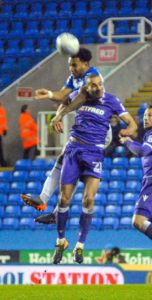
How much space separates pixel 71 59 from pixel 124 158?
30.1 feet

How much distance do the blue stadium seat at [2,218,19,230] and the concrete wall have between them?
8.32 ft

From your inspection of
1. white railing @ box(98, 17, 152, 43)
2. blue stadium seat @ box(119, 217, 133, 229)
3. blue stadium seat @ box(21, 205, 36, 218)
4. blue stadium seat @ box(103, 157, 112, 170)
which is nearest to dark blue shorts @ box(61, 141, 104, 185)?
blue stadium seat @ box(119, 217, 133, 229)

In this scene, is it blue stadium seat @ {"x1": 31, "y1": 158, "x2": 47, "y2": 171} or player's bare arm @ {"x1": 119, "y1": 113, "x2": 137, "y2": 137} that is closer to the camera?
player's bare arm @ {"x1": 119, "y1": 113, "x2": 137, "y2": 137}

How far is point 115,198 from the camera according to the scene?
909 inches

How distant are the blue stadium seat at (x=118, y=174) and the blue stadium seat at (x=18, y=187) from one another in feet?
6.30

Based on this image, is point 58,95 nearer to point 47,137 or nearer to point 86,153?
point 86,153

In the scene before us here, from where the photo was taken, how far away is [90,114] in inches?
570

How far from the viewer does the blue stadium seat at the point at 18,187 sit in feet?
79.6

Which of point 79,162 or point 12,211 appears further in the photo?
point 12,211

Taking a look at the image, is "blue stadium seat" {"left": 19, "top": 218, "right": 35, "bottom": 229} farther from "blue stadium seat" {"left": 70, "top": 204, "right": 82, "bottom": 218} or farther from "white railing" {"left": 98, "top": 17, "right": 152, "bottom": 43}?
"white railing" {"left": 98, "top": 17, "right": 152, "bottom": 43}

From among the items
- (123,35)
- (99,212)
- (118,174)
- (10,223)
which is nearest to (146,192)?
(99,212)

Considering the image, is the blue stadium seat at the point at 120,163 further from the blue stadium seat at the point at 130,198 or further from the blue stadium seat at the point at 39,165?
the blue stadium seat at the point at 39,165

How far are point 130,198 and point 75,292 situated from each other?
10146 millimetres

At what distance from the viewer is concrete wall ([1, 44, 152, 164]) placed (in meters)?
25.5
